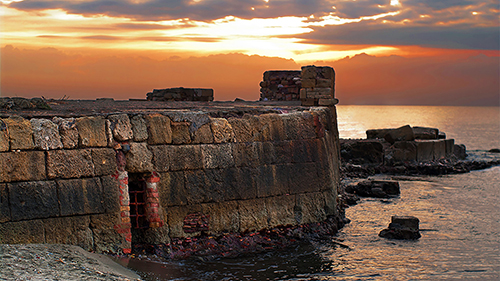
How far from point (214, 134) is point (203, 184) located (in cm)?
114

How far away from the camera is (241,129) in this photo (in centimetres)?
1212

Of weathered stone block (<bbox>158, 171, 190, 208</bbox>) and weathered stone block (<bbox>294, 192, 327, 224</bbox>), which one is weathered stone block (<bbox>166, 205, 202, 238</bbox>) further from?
weathered stone block (<bbox>294, 192, 327, 224</bbox>)

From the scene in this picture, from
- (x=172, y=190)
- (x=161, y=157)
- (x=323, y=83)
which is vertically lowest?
(x=172, y=190)

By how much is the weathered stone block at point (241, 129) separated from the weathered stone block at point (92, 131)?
116 inches

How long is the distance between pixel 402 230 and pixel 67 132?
30.4ft

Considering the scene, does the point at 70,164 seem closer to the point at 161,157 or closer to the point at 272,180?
the point at 161,157

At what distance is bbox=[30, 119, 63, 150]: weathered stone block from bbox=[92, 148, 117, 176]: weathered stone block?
683 mm

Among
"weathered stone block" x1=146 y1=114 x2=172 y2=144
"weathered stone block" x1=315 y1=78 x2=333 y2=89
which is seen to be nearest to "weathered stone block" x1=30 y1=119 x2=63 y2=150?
"weathered stone block" x1=146 y1=114 x2=172 y2=144

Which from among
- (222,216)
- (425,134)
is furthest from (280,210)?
(425,134)

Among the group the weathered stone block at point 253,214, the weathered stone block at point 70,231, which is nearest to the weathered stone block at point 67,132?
the weathered stone block at point 70,231

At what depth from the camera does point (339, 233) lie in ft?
46.9

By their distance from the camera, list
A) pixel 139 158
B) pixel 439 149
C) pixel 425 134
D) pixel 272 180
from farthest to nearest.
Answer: pixel 425 134
pixel 439 149
pixel 272 180
pixel 139 158

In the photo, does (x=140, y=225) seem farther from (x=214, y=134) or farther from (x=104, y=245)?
(x=214, y=134)

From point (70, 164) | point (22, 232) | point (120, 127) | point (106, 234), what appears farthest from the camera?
point (120, 127)
